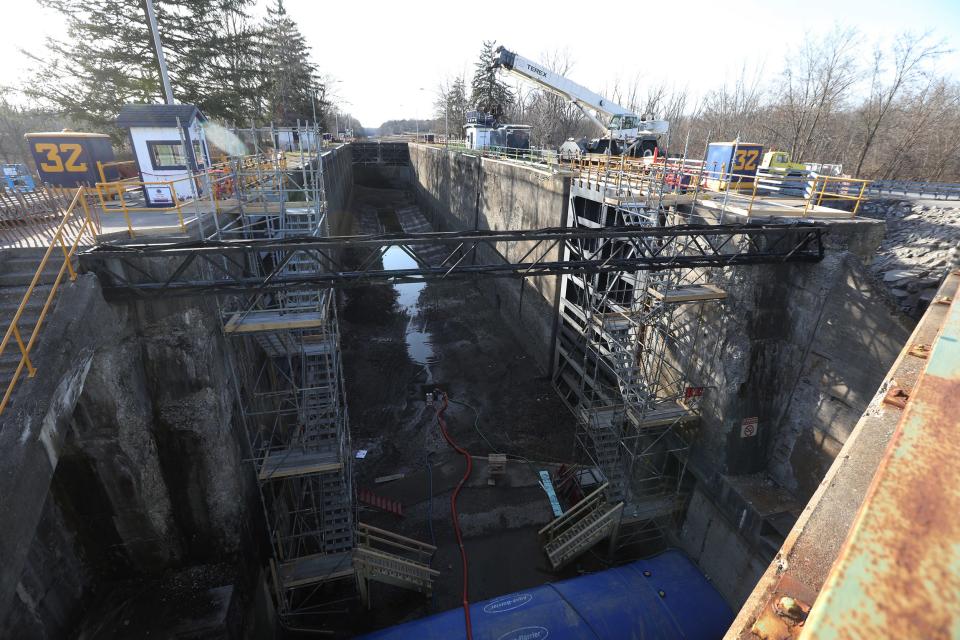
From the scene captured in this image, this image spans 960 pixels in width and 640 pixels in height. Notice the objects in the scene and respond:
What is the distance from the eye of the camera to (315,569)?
1047 cm

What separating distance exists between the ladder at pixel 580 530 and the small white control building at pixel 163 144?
13.5m

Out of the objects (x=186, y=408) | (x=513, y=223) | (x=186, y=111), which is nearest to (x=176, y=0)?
(x=186, y=111)

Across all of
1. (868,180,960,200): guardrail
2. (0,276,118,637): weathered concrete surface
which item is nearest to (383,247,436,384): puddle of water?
(0,276,118,637): weathered concrete surface

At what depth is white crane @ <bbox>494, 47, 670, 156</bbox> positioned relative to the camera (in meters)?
23.4

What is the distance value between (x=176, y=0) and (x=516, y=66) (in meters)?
19.4

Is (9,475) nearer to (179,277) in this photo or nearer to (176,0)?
(179,277)

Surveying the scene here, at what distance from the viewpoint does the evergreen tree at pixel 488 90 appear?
59094mm

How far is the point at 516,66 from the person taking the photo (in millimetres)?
23266

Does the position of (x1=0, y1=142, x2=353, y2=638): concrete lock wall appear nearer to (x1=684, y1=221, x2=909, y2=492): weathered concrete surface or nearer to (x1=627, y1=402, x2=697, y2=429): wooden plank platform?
(x1=627, y1=402, x2=697, y2=429): wooden plank platform

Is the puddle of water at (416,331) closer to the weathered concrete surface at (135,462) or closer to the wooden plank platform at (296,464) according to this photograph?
the wooden plank platform at (296,464)

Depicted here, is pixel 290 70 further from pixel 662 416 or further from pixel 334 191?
pixel 662 416

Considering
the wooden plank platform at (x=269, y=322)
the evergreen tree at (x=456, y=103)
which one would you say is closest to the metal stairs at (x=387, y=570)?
the wooden plank platform at (x=269, y=322)

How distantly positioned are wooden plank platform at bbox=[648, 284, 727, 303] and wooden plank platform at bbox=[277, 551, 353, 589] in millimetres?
9620

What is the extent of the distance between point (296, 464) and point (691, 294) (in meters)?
9.95
